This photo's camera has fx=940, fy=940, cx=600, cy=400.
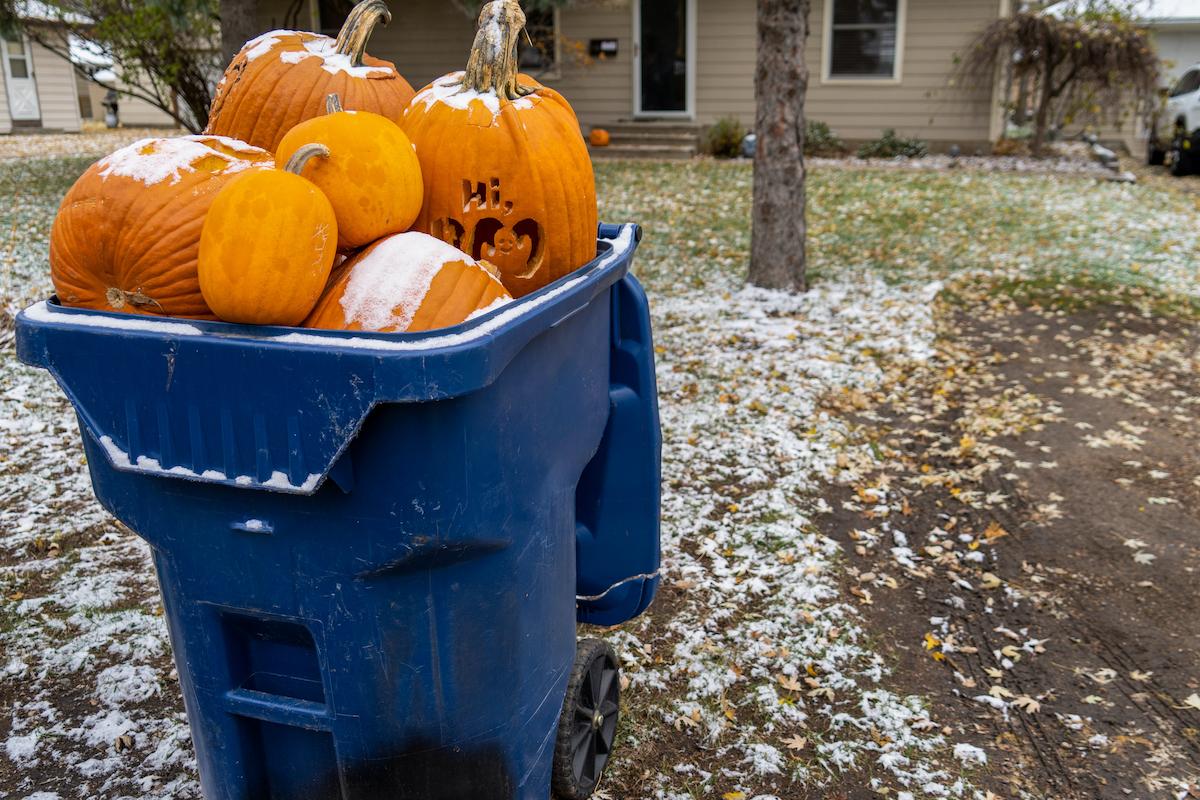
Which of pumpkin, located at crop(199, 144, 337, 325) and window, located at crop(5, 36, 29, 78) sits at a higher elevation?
window, located at crop(5, 36, 29, 78)

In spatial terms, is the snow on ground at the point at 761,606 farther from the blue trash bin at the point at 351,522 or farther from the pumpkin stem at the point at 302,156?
the pumpkin stem at the point at 302,156

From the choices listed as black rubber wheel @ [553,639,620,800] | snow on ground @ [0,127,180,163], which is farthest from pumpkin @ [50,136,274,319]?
snow on ground @ [0,127,180,163]

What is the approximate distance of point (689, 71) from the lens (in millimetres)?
16734

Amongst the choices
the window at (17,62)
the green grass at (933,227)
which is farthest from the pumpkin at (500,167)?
the window at (17,62)

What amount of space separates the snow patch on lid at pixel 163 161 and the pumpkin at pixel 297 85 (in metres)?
0.58

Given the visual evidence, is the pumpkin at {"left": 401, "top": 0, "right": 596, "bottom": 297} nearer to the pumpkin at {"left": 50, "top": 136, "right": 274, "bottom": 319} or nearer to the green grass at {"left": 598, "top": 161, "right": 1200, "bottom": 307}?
the pumpkin at {"left": 50, "top": 136, "right": 274, "bottom": 319}

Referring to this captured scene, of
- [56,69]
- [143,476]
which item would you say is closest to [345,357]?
[143,476]

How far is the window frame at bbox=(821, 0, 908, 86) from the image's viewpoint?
16062 millimetres

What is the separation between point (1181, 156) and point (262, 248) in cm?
1825

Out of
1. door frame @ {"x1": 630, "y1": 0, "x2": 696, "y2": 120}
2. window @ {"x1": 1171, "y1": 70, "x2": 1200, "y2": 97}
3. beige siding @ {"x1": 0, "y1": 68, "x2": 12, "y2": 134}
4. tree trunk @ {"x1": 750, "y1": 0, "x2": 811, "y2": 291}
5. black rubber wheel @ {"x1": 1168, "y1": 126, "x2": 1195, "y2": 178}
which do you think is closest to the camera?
tree trunk @ {"x1": 750, "y1": 0, "x2": 811, "y2": 291}

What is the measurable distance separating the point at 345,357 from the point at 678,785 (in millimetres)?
1833

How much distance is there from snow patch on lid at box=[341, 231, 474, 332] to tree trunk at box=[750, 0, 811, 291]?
594 cm

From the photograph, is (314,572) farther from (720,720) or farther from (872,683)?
(872,683)

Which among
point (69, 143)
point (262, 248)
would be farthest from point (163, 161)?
point (69, 143)
